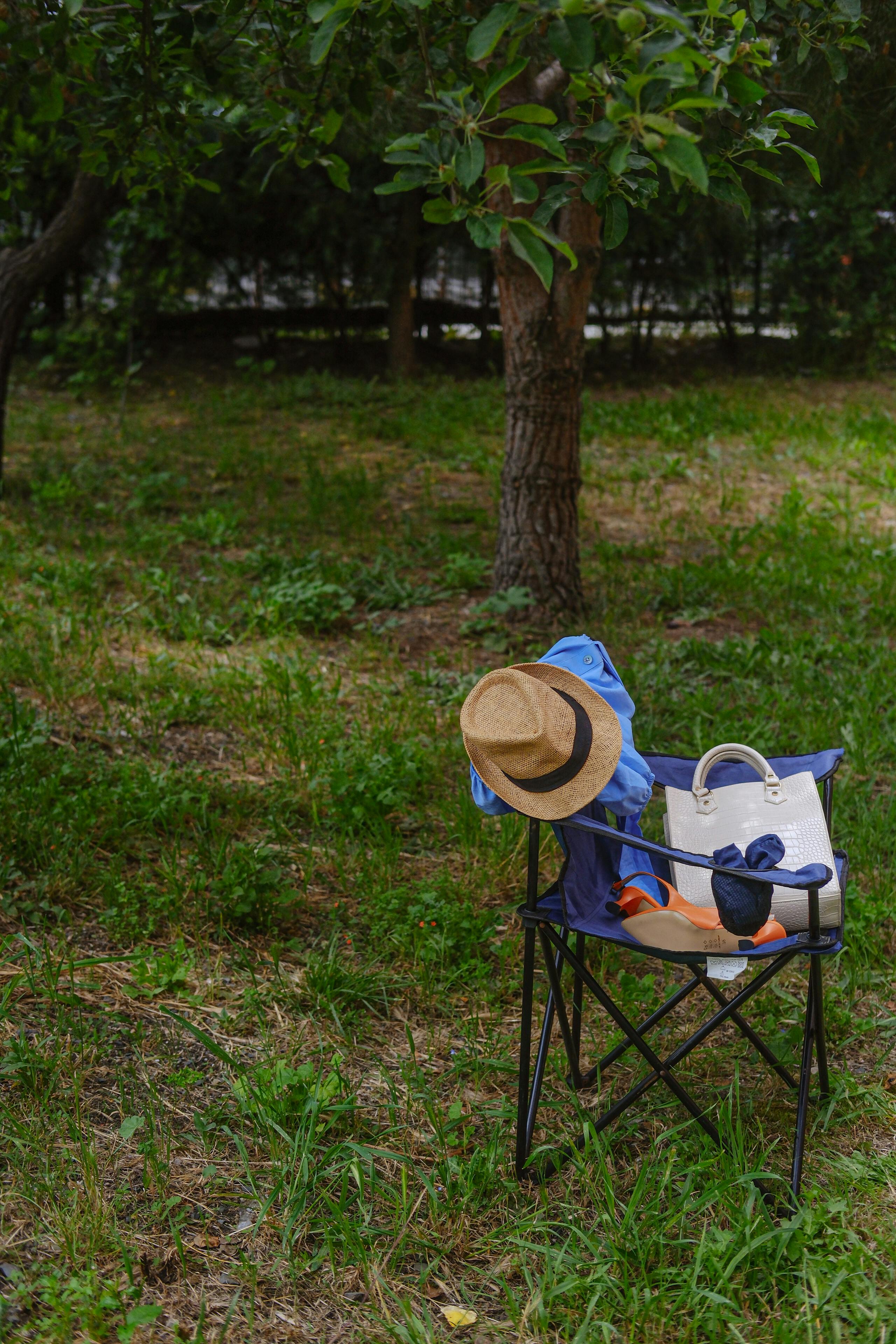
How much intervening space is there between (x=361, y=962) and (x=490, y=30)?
210 cm

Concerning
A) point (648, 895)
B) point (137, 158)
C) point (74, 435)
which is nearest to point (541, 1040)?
point (648, 895)

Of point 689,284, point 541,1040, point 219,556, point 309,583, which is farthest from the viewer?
point 689,284

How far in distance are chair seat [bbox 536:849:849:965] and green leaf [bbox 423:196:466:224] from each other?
1258mm

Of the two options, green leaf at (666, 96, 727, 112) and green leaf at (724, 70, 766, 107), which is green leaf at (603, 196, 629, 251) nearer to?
green leaf at (724, 70, 766, 107)

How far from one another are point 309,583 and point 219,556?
72cm

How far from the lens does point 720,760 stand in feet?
8.11

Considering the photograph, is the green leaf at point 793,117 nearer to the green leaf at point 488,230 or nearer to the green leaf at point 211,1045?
the green leaf at point 488,230

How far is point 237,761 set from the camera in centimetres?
368

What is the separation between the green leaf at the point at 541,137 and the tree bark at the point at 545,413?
3.16 meters

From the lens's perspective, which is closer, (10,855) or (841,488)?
(10,855)

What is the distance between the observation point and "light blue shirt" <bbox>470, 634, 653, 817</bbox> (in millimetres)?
2037

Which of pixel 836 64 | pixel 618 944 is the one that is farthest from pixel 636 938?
pixel 836 64

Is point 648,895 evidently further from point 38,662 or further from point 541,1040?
point 38,662

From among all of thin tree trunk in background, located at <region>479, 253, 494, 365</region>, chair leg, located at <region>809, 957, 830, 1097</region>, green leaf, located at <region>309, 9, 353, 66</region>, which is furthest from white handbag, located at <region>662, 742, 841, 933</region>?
thin tree trunk in background, located at <region>479, 253, 494, 365</region>
